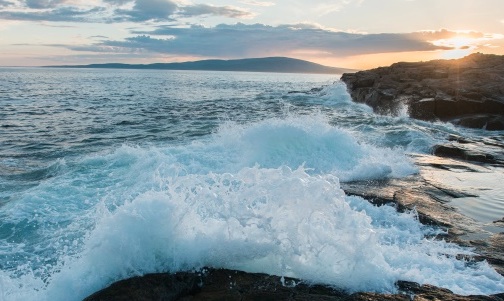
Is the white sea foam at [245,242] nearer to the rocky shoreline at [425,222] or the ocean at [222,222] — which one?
the ocean at [222,222]

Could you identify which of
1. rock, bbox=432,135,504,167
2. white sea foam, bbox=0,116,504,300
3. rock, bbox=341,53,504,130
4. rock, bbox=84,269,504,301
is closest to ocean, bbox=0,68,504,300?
white sea foam, bbox=0,116,504,300

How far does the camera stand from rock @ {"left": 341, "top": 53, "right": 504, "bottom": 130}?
21.5m

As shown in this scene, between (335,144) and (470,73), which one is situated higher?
(470,73)

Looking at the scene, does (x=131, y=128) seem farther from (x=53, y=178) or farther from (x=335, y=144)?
(x=335, y=144)

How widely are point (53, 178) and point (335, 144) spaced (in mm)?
7934

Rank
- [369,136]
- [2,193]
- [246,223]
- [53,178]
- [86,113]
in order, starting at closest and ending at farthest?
1. [246,223]
2. [2,193]
3. [53,178]
4. [369,136]
5. [86,113]

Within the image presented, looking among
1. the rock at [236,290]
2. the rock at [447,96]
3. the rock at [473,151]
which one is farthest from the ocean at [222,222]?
the rock at [447,96]

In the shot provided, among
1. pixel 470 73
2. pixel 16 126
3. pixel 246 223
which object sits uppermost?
pixel 470 73

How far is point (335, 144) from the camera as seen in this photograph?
1238 centimetres

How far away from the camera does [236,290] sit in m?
3.98

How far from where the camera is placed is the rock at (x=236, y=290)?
3.85 meters

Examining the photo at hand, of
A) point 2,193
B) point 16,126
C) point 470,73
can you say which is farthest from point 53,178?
point 470,73

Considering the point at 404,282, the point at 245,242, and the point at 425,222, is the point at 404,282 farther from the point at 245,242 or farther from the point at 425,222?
the point at 425,222

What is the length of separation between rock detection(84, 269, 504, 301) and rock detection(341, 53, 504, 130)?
18.5 metres
